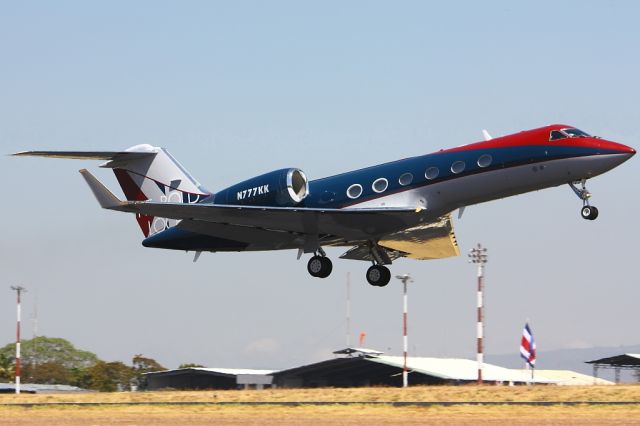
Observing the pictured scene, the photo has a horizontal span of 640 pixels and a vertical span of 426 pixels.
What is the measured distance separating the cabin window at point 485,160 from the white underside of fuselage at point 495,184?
214 mm

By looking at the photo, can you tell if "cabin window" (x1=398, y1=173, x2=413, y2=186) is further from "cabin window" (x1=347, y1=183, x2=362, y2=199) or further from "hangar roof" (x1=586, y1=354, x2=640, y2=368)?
"hangar roof" (x1=586, y1=354, x2=640, y2=368)

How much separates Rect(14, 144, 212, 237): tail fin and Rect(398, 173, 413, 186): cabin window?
7769 millimetres

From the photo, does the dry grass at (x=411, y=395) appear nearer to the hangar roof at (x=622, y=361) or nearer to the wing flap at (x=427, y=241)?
the wing flap at (x=427, y=241)

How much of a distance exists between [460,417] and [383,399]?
10.1 meters

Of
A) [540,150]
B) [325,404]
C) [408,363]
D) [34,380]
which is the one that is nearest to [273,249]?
[325,404]

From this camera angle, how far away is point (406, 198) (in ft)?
98.5

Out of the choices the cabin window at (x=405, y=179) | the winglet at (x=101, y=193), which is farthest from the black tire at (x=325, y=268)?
the winglet at (x=101, y=193)

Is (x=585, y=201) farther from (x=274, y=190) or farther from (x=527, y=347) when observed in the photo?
(x=527, y=347)

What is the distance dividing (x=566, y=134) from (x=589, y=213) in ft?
7.56

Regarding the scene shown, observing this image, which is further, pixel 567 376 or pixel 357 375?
pixel 567 376

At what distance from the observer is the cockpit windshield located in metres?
28.5

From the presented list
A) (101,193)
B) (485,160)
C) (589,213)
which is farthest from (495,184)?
(101,193)

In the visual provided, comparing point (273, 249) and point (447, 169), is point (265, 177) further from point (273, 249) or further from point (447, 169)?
point (447, 169)

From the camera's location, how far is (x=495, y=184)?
95.0 ft
